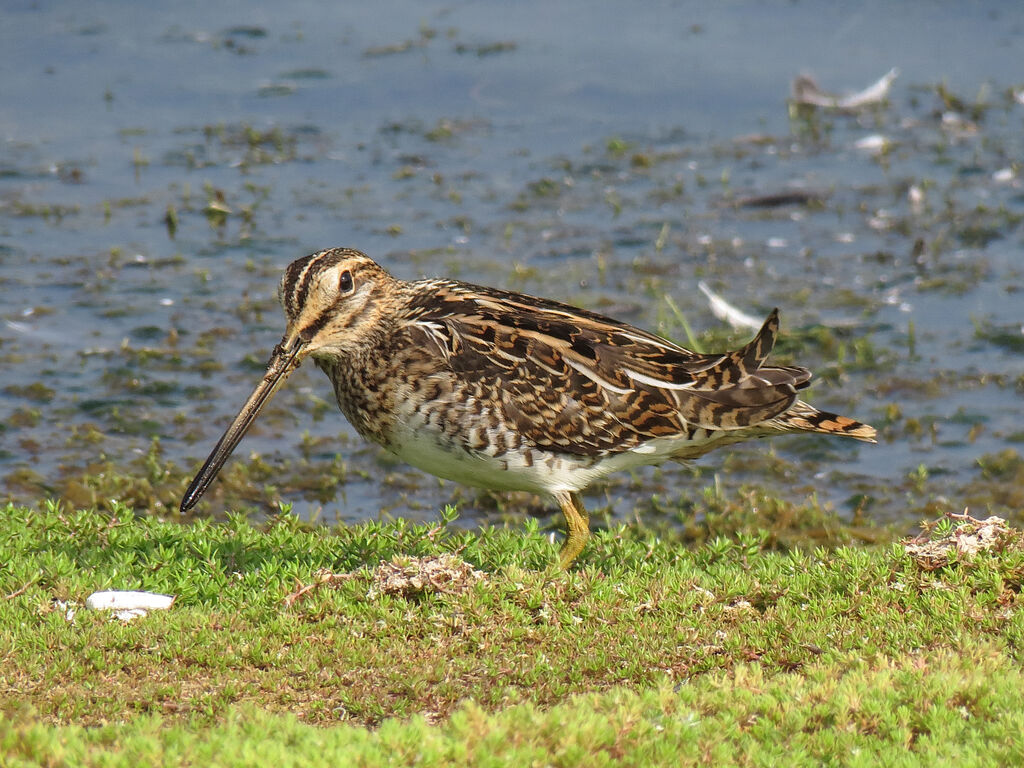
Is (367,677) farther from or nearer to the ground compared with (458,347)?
nearer to the ground

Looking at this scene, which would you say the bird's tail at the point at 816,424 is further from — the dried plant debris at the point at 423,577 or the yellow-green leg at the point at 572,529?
the dried plant debris at the point at 423,577

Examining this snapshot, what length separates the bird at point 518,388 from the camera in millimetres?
6992

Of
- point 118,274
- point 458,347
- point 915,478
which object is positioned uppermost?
point 458,347

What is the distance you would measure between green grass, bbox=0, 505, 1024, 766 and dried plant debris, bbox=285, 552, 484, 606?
3 centimetres

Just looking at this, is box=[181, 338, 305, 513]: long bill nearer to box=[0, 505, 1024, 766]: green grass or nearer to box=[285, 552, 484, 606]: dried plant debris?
box=[0, 505, 1024, 766]: green grass

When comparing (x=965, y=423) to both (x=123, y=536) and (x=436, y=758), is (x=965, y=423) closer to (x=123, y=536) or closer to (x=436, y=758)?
(x=123, y=536)

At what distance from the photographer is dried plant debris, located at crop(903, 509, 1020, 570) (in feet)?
21.3

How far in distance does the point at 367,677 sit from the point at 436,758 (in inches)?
46.5

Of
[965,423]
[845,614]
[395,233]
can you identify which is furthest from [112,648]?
[395,233]

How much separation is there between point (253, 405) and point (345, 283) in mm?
729

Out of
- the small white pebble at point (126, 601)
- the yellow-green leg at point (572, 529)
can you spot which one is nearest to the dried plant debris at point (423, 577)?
the yellow-green leg at point (572, 529)

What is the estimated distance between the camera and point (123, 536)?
7461mm

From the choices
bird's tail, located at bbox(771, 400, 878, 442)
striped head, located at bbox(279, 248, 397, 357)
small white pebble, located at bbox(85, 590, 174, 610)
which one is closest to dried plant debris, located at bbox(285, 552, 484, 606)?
small white pebble, located at bbox(85, 590, 174, 610)

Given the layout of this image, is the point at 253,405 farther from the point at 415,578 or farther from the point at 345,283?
the point at 415,578
